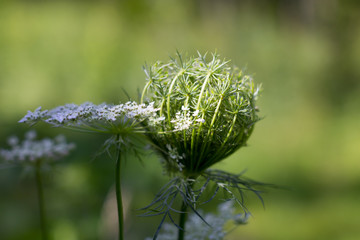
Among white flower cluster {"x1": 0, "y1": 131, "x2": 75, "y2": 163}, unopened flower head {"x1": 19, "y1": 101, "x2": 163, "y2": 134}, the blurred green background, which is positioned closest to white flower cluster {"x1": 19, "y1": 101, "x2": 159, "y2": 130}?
unopened flower head {"x1": 19, "y1": 101, "x2": 163, "y2": 134}

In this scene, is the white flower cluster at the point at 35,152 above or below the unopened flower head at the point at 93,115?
below

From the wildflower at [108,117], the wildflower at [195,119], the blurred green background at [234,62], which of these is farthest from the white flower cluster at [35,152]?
the blurred green background at [234,62]

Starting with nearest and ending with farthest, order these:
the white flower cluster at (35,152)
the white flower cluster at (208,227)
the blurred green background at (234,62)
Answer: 1. the white flower cluster at (208,227)
2. the white flower cluster at (35,152)
3. the blurred green background at (234,62)

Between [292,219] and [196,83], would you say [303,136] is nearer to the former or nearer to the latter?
[292,219]

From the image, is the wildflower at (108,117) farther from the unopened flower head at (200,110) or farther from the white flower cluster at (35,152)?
the white flower cluster at (35,152)

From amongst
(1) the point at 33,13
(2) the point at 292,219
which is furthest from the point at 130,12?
(2) the point at 292,219

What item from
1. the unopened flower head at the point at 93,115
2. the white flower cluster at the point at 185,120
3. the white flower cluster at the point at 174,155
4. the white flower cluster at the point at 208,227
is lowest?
the white flower cluster at the point at 208,227

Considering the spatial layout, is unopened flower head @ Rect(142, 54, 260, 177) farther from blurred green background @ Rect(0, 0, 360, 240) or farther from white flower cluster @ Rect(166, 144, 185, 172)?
blurred green background @ Rect(0, 0, 360, 240)

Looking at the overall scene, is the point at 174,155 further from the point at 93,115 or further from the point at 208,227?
the point at 208,227
